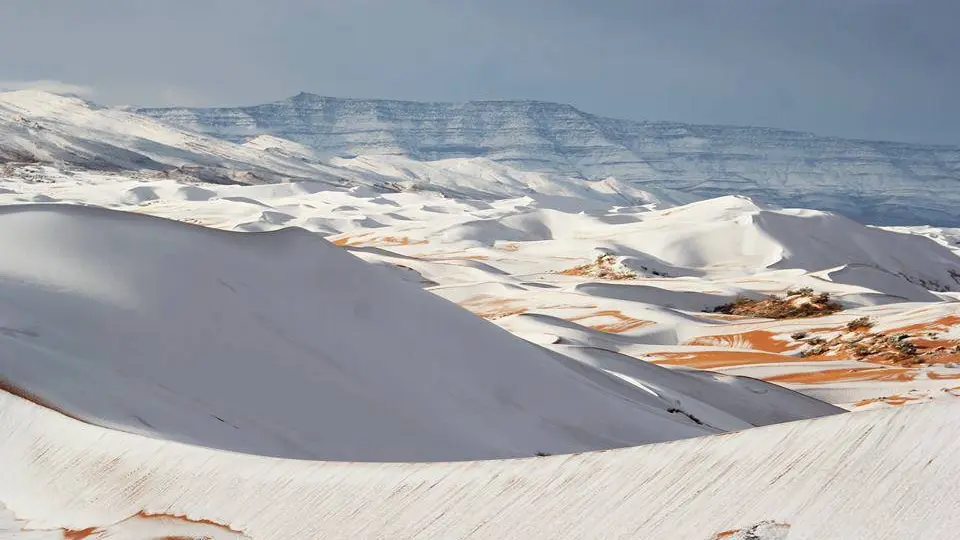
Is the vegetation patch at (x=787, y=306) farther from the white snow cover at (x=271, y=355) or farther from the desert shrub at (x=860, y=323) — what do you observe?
the white snow cover at (x=271, y=355)

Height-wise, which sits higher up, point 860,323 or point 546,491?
point 546,491

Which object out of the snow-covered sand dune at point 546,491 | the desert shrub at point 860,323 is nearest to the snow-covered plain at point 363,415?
the snow-covered sand dune at point 546,491

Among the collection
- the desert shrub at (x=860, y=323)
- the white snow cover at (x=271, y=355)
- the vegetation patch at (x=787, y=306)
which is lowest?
the vegetation patch at (x=787, y=306)

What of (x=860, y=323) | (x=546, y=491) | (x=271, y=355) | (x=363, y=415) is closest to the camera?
(x=546, y=491)

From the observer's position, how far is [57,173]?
125 m

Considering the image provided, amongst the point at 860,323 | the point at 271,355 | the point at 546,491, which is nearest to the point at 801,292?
the point at 860,323

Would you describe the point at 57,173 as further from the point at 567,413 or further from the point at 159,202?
the point at 567,413

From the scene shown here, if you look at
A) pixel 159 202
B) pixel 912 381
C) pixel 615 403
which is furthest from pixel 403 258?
pixel 159 202

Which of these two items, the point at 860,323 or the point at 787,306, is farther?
the point at 787,306

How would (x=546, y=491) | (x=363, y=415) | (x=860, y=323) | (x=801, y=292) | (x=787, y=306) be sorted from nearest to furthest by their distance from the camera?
(x=546, y=491)
(x=363, y=415)
(x=860, y=323)
(x=787, y=306)
(x=801, y=292)

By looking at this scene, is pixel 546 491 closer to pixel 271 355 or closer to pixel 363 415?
pixel 363 415

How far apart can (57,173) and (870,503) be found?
439ft

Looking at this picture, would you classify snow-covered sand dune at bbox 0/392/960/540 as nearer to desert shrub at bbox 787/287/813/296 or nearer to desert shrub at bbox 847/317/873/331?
desert shrub at bbox 847/317/873/331

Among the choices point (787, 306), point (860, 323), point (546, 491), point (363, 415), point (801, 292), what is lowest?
point (787, 306)
